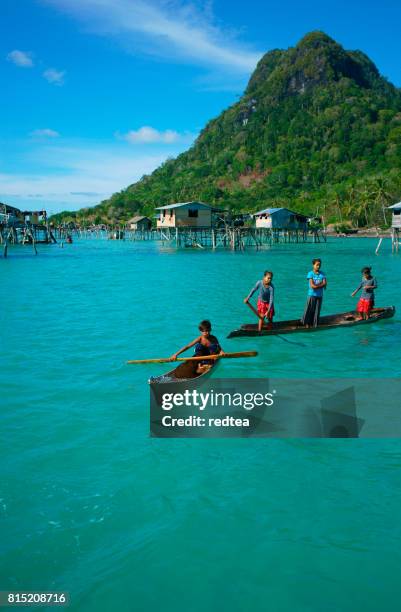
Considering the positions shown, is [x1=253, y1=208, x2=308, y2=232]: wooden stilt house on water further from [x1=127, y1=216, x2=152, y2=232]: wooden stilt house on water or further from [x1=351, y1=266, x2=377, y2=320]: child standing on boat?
[x1=351, y1=266, x2=377, y2=320]: child standing on boat

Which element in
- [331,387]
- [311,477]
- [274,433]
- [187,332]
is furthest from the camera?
[187,332]

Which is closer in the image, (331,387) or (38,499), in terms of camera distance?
(38,499)

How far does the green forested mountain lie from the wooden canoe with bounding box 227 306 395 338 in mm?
86743

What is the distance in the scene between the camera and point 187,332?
1716 centimetres

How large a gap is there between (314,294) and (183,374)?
6633mm

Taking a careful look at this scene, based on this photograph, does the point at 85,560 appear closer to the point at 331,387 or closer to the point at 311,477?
the point at 311,477

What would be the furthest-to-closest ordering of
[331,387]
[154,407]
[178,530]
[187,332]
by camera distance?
[187,332] → [331,387] → [154,407] → [178,530]

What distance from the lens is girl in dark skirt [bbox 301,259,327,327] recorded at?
14.9m

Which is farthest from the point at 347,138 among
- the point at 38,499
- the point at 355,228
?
the point at 38,499

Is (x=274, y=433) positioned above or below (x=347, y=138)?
below

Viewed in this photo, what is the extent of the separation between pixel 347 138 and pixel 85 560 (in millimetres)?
163274

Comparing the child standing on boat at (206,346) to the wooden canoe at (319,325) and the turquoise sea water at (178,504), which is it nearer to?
the turquoise sea water at (178,504)

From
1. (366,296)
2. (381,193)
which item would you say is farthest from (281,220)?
(366,296)

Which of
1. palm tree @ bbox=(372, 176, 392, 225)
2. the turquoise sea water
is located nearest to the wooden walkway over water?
palm tree @ bbox=(372, 176, 392, 225)
